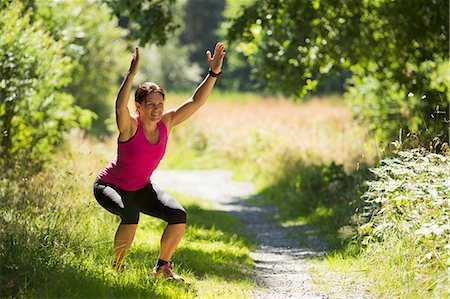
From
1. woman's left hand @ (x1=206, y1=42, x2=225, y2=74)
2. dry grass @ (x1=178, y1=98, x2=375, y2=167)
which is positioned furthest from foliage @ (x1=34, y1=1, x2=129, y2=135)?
woman's left hand @ (x1=206, y1=42, x2=225, y2=74)

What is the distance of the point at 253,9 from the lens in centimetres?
1373

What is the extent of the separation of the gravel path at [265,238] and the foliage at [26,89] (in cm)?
339

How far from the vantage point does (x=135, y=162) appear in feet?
21.6

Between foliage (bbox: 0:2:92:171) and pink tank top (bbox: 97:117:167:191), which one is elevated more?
foliage (bbox: 0:2:92:171)

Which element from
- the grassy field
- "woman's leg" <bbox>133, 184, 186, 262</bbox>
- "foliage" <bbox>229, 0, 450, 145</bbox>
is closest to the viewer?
the grassy field

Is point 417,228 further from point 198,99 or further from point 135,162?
point 135,162

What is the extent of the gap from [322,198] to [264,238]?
1972 millimetres

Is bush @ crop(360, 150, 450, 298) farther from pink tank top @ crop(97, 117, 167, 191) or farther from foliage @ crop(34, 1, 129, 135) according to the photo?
foliage @ crop(34, 1, 129, 135)

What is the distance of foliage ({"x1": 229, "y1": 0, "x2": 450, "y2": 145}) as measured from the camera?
14008 mm

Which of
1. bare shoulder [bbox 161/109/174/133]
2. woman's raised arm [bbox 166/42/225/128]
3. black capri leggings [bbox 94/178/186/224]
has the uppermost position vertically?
woman's raised arm [bbox 166/42/225/128]

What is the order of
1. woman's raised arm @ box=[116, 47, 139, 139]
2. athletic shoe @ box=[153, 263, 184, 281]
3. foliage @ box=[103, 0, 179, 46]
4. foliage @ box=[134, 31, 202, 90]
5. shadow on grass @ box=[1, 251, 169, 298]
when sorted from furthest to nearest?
foliage @ box=[134, 31, 202, 90], foliage @ box=[103, 0, 179, 46], athletic shoe @ box=[153, 263, 184, 281], woman's raised arm @ box=[116, 47, 139, 139], shadow on grass @ box=[1, 251, 169, 298]

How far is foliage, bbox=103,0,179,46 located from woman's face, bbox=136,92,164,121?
5.91 metres

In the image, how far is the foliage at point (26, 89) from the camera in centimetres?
1120

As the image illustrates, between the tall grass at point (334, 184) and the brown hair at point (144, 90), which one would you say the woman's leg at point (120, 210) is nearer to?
the brown hair at point (144, 90)
